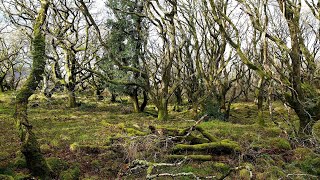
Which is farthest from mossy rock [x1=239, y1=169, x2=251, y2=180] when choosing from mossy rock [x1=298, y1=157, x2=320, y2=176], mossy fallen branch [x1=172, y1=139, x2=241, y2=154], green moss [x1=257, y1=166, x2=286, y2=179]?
mossy rock [x1=298, y1=157, x2=320, y2=176]

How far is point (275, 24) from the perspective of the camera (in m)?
29.9

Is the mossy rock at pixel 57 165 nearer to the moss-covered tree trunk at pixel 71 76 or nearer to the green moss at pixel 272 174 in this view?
the green moss at pixel 272 174

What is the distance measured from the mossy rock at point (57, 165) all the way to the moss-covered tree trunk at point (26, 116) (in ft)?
1.81

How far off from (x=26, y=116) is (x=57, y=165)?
6.32 feet

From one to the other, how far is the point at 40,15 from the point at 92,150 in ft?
16.0

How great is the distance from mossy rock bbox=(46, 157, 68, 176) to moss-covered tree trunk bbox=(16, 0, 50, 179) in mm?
551

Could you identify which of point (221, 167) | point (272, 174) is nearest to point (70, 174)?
point (221, 167)

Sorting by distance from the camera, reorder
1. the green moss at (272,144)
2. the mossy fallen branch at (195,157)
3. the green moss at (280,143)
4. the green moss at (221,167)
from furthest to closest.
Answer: the green moss at (280,143)
the green moss at (272,144)
the mossy fallen branch at (195,157)
the green moss at (221,167)

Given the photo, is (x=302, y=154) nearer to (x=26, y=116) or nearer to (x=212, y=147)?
(x=212, y=147)

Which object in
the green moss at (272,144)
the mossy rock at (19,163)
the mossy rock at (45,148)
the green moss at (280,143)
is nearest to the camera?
the mossy rock at (19,163)

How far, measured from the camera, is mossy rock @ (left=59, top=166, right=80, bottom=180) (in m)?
7.72

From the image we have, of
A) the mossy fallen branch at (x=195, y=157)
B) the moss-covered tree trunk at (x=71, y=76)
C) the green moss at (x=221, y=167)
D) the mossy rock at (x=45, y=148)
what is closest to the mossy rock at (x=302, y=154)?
the green moss at (x=221, y=167)

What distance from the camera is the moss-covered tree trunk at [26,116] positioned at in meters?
7.17

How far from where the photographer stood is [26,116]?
7336mm
